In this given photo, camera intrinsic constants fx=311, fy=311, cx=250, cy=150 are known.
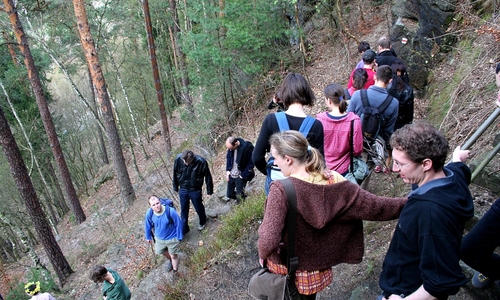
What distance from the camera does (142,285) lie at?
624 cm

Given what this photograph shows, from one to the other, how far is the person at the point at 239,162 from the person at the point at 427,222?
13.7 ft

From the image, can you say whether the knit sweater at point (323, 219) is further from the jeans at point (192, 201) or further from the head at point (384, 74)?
the jeans at point (192, 201)

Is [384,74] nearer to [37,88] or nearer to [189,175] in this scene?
[189,175]

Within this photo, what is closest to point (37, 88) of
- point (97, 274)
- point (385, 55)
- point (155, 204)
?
point (155, 204)

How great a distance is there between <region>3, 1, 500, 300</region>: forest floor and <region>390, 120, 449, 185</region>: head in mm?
1609

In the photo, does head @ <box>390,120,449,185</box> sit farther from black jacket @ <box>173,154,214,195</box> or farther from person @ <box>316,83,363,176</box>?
black jacket @ <box>173,154,214,195</box>

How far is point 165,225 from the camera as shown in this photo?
5367 millimetres

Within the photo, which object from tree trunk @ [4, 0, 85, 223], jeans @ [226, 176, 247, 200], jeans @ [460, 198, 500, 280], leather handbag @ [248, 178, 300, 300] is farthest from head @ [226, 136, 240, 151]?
tree trunk @ [4, 0, 85, 223]

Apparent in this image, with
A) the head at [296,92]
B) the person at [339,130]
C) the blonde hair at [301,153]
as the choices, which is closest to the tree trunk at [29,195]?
the head at [296,92]

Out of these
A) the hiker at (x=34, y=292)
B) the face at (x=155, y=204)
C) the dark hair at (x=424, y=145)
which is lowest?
the hiker at (x=34, y=292)

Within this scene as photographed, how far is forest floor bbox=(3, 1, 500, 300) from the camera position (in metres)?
3.50

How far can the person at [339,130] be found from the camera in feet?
10.5

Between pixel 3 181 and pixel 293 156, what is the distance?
23085mm

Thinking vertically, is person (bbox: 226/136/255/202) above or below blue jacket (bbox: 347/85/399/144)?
below
